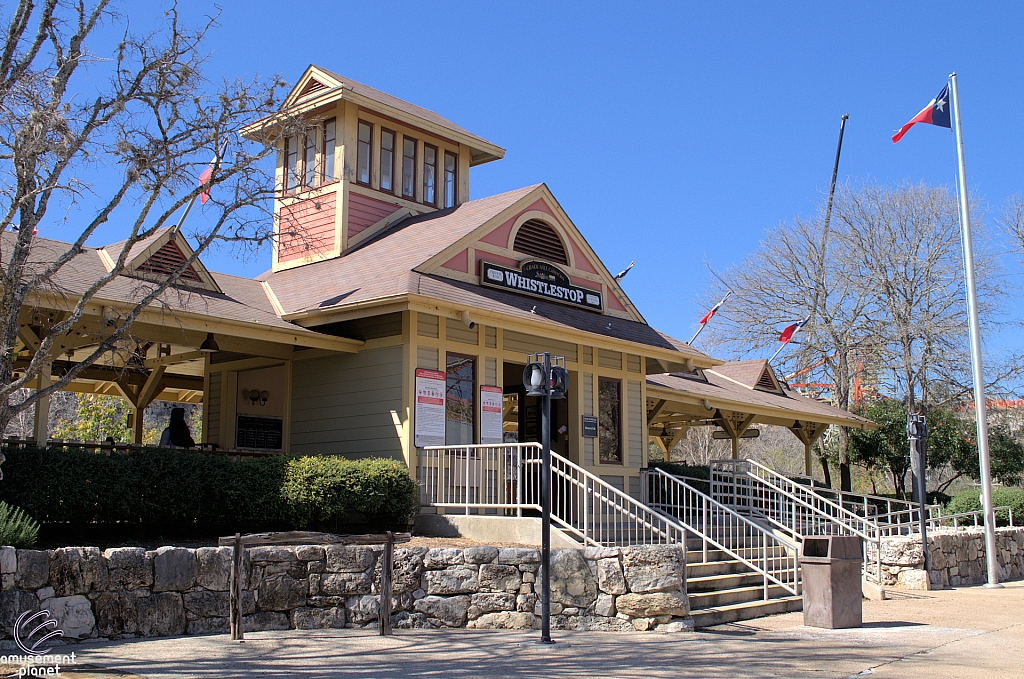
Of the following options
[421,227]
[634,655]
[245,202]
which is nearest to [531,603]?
[634,655]

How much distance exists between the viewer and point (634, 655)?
8875 millimetres

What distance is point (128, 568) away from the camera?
8.95 metres

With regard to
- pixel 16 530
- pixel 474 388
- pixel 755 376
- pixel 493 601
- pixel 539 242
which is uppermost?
pixel 539 242

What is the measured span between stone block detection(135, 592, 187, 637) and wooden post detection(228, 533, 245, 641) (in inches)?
22.4

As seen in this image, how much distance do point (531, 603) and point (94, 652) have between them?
15.3ft

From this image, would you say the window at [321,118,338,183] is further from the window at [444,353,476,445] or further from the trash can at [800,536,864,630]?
the trash can at [800,536,864,630]

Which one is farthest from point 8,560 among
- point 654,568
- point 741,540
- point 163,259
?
point 741,540

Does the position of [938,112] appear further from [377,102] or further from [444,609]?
[444,609]

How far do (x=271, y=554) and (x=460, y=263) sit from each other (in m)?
6.42

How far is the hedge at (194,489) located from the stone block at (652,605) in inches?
137

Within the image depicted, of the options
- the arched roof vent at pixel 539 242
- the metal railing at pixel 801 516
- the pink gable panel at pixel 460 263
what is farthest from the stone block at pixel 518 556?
the arched roof vent at pixel 539 242

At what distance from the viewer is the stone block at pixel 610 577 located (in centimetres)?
1055

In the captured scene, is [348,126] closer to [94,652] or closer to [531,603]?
[531,603]

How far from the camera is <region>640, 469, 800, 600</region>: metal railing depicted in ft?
42.3
